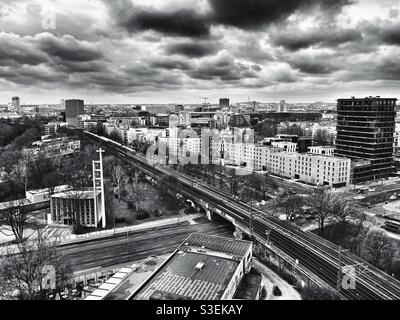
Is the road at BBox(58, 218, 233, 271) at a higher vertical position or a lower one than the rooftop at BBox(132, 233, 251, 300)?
lower

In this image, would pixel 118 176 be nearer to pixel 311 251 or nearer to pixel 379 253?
pixel 311 251

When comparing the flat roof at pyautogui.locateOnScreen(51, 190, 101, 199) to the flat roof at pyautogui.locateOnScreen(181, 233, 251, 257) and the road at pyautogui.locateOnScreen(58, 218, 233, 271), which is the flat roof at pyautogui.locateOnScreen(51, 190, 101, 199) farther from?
the flat roof at pyautogui.locateOnScreen(181, 233, 251, 257)

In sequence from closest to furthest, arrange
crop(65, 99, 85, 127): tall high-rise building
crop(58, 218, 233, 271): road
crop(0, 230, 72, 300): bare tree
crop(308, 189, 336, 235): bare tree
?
1. crop(0, 230, 72, 300): bare tree
2. crop(58, 218, 233, 271): road
3. crop(308, 189, 336, 235): bare tree
4. crop(65, 99, 85, 127): tall high-rise building

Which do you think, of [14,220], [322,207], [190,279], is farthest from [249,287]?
[14,220]

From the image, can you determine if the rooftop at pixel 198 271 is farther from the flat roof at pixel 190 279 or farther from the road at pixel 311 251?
the road at pixel 311 251

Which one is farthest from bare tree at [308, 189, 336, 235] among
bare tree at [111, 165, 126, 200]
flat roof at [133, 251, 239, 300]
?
bare tree at [111, 165, 126, 200]

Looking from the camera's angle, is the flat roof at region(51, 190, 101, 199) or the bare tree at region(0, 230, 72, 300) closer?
the bare tree at region(0, 230, 72, 300)

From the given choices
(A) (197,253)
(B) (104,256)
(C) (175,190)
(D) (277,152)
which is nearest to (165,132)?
(D) (277,152)

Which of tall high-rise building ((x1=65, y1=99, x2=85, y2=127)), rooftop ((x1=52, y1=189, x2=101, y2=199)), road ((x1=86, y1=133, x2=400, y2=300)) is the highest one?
tall high-rise building ((x1=65, y1=99, x2=85, y2=127))
